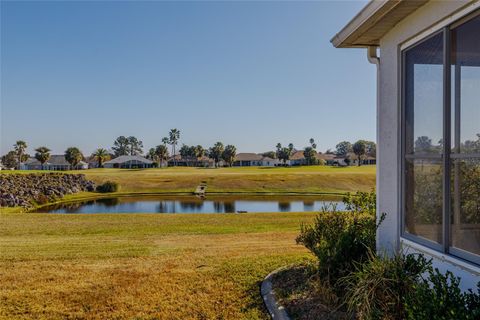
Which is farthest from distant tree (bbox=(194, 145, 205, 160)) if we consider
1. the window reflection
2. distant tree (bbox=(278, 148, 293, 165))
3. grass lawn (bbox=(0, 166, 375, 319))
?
the window reflection

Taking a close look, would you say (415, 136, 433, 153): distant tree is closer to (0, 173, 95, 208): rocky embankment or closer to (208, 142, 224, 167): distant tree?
(0, 173, 95, 208): rocky embankment

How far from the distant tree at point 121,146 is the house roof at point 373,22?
4643 inches

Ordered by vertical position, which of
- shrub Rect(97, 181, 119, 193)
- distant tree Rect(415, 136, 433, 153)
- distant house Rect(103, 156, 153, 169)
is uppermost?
distant tree Rect(415, 136, 433, 153)

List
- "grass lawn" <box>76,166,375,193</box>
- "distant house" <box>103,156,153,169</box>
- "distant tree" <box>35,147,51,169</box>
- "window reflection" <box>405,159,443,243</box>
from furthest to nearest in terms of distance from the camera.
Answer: "distant house" <box>103,156,153,169</box>, "distant tree" <box>35,147,51,169</box>, "grass lawn" <box>76,166,375,193</box>, "window reflection" <box>405,159,443,243</box>

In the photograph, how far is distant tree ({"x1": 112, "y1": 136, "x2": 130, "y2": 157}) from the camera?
11494 centimetres

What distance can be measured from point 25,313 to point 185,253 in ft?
10.9

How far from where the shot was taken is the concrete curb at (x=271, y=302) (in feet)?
12.5

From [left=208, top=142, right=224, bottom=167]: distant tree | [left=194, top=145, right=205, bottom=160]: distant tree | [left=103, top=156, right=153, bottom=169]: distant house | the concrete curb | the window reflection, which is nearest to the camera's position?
the window reflection

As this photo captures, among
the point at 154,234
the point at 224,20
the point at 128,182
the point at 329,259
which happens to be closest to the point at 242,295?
the point at 329,259

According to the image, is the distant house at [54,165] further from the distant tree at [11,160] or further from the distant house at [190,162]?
the distant house at [190,162]

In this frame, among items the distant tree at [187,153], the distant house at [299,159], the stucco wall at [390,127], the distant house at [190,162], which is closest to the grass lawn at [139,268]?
the stucco wall at [390,127]

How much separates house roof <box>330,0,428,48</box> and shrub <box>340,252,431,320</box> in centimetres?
244

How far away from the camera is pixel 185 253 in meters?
7.07

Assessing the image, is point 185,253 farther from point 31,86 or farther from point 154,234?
point 31,86
